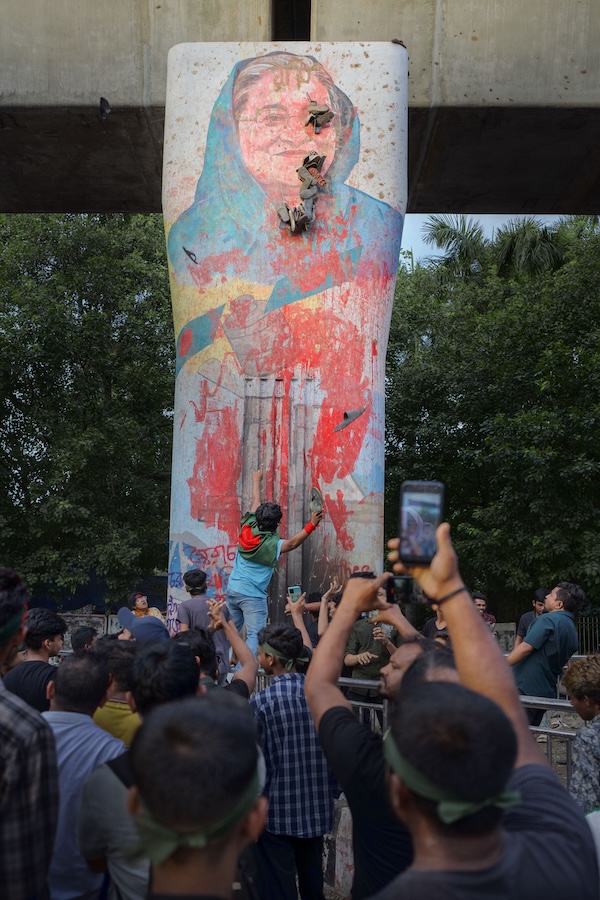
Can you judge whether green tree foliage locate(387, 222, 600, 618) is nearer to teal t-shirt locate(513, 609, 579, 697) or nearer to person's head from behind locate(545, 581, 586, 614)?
person's head from behind locate(545, 581, 586, 614)

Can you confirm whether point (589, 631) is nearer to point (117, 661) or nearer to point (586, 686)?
point (586, 686)

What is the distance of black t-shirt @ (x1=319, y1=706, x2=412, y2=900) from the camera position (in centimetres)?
300

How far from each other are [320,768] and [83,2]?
41.2 feet

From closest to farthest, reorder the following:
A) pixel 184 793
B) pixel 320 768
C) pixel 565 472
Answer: pixel 184 793 < pixel 320 768 < pixel 565 472

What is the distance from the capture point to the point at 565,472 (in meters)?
20.2

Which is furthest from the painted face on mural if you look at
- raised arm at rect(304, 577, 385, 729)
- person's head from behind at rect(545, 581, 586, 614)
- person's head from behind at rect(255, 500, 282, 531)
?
raised arm at rect(304, 577, 385, 729)

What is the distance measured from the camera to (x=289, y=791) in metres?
4.72

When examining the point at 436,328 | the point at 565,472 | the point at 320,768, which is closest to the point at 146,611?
the point at 320,768

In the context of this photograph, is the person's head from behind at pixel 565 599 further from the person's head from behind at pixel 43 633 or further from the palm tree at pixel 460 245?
the palm tree at pixel 460 245

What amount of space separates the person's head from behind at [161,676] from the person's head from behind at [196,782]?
115 cm

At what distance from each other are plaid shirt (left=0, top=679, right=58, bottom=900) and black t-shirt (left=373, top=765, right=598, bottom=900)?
1.22m

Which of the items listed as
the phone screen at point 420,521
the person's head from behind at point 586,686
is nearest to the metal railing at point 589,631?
the person's head from behind at point 586,686

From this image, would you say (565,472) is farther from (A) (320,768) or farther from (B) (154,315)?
(A) (320,768)

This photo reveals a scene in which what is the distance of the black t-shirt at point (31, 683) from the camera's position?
523 centimetres
